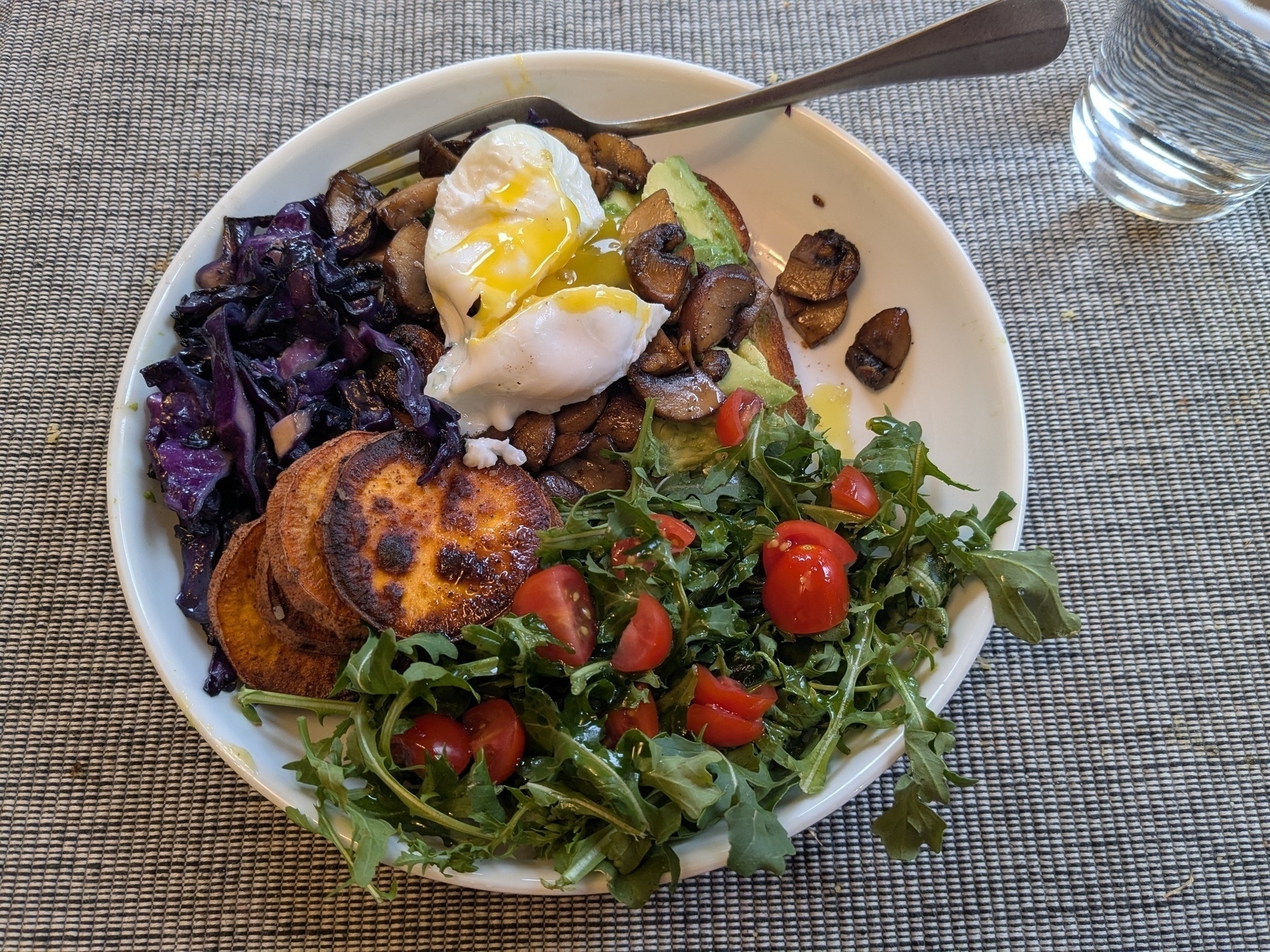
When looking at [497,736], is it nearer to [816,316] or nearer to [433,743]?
[433,743]

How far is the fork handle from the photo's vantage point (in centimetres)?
245

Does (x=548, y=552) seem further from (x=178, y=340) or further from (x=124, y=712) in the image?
(x=124, y=712)

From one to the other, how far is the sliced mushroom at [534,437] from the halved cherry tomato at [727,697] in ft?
2.72

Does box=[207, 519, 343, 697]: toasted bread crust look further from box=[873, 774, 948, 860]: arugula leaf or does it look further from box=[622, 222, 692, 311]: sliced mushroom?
box=[873, 774, 948, 860]: arugula leaf

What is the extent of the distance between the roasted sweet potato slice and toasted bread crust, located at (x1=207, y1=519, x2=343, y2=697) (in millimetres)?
314

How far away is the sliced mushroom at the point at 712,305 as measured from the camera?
8.50ft

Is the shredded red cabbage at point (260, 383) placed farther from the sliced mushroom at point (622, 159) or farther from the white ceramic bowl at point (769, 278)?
the sliced mushroom at point (622, 159)

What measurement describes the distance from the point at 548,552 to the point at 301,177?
57.2 inches

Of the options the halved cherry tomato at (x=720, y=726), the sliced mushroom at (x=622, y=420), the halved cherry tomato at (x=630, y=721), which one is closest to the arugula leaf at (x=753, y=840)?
the halved cherry tomato at (x=720, y=726)

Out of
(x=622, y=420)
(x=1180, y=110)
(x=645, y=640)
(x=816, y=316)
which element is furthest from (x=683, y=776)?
(x=1180, y=110)

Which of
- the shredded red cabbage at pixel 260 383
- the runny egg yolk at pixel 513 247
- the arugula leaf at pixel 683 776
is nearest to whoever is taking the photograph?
the arugula leaf at pixel 683 776

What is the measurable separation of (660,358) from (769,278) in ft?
1.91

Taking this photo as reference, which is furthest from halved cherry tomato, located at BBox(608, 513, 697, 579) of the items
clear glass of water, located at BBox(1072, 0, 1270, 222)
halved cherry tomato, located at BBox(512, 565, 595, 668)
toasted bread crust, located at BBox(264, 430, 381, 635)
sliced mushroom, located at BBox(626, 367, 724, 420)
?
clear glass of water, located at BBox(1072, 0, 1270, 222)

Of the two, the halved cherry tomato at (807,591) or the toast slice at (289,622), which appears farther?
the toast slice at (289,622)
